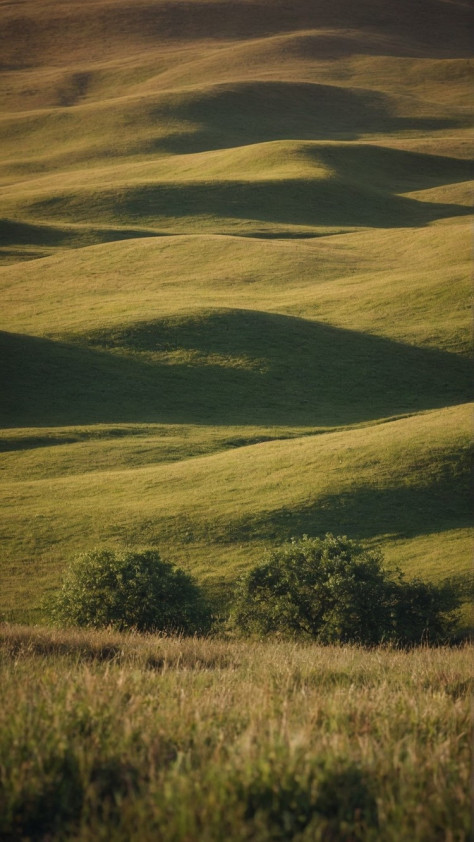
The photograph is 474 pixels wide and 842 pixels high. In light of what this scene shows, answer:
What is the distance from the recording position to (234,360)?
187 feet

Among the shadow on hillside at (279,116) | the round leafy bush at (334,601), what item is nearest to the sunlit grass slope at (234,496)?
the round leafy bush at (334,601)

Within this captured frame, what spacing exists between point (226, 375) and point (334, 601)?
116 feet

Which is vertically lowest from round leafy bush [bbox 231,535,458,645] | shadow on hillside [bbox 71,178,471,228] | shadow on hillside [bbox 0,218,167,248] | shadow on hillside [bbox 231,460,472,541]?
shadow on hillside [bbox 231,460,472,541]

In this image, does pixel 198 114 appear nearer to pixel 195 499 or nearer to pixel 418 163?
pixel 418 163

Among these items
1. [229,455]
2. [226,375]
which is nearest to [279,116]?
[226,375]

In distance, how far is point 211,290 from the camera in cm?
7319

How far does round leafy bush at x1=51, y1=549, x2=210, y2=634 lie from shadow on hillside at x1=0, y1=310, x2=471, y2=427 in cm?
2672

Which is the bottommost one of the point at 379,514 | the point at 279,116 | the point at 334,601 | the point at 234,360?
the point at 379,514

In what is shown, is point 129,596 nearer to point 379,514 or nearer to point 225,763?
point 379,514

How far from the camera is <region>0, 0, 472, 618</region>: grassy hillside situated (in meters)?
33.0

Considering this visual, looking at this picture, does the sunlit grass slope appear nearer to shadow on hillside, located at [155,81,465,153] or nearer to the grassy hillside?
the grassy hillside

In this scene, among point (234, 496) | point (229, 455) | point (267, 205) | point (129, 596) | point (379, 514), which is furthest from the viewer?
point (267, 205)

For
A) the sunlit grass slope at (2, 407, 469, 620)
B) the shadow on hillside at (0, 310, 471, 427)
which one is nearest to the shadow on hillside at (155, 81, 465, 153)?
the shadow on hillside at (0, 310, 471, 427)

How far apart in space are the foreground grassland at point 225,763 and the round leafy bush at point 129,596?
13697mm
